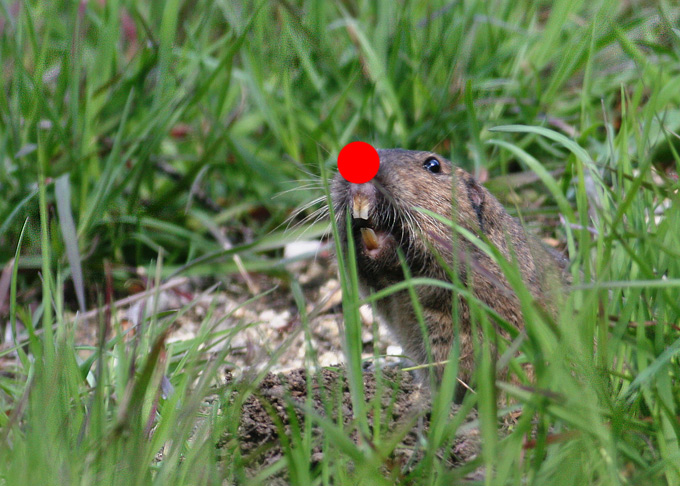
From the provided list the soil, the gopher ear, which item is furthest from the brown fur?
the soil

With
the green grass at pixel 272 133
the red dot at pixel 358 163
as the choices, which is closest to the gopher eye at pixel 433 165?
the green grass at pixel 272 133

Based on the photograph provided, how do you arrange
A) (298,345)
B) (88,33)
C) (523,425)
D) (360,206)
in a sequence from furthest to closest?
(88,33)
(298,345)
(360,206)
(523,425)

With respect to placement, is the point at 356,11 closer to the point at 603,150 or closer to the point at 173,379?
the point at 603,150

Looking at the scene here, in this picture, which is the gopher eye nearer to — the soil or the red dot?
the red dot

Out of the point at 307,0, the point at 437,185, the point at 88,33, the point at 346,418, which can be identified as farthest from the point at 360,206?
the point at 88,33

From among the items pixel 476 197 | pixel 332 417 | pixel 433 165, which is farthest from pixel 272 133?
pixel 332 417

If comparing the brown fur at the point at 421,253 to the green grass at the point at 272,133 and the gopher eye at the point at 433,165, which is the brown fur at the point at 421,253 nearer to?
the gopher eye at the point at 433,165
